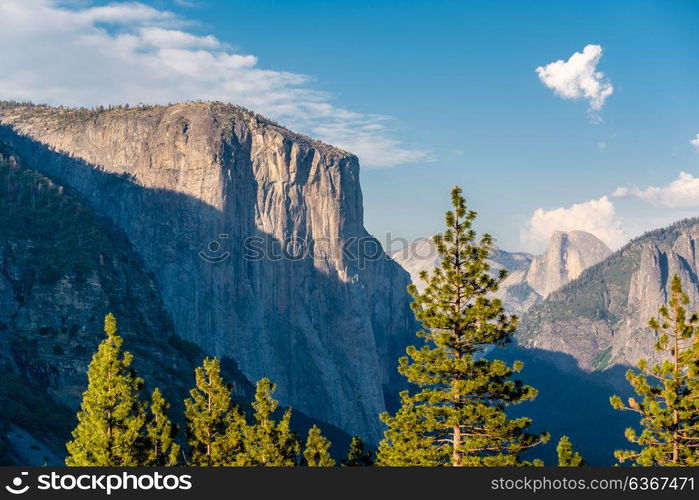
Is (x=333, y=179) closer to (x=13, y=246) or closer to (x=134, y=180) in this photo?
(x=134, y=180)

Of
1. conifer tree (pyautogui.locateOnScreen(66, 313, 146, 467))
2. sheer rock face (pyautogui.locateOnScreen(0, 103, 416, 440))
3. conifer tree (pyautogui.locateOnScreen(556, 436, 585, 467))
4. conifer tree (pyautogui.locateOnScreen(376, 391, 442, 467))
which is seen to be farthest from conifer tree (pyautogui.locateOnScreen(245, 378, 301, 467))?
sheer rock face (pyautogui.locateOnScreen(0, 103, 416, 440))

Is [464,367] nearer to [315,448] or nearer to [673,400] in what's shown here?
[673,400]

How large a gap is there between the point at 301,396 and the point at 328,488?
154m

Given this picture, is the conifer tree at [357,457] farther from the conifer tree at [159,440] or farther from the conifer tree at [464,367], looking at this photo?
the conifer tree at [464,367]

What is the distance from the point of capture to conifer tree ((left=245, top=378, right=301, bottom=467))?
50.6 m

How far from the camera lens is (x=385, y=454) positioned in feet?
161

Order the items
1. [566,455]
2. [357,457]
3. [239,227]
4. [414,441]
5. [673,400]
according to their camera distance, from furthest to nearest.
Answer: [239,227], [357,457], [566,455], [414,441], [673,400]

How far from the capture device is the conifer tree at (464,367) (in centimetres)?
3669

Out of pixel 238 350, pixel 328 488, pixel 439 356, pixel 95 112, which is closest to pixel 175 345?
pixel 238 350

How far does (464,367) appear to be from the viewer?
120ft

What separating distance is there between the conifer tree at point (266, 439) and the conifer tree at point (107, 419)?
999 centimetres

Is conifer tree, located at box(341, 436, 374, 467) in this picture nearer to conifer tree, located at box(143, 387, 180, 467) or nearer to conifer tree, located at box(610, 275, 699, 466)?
conifer tree, located at box(143, 387, 180, 467)

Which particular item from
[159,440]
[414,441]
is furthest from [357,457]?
[414,441]

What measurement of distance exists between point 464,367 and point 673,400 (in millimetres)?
9019
